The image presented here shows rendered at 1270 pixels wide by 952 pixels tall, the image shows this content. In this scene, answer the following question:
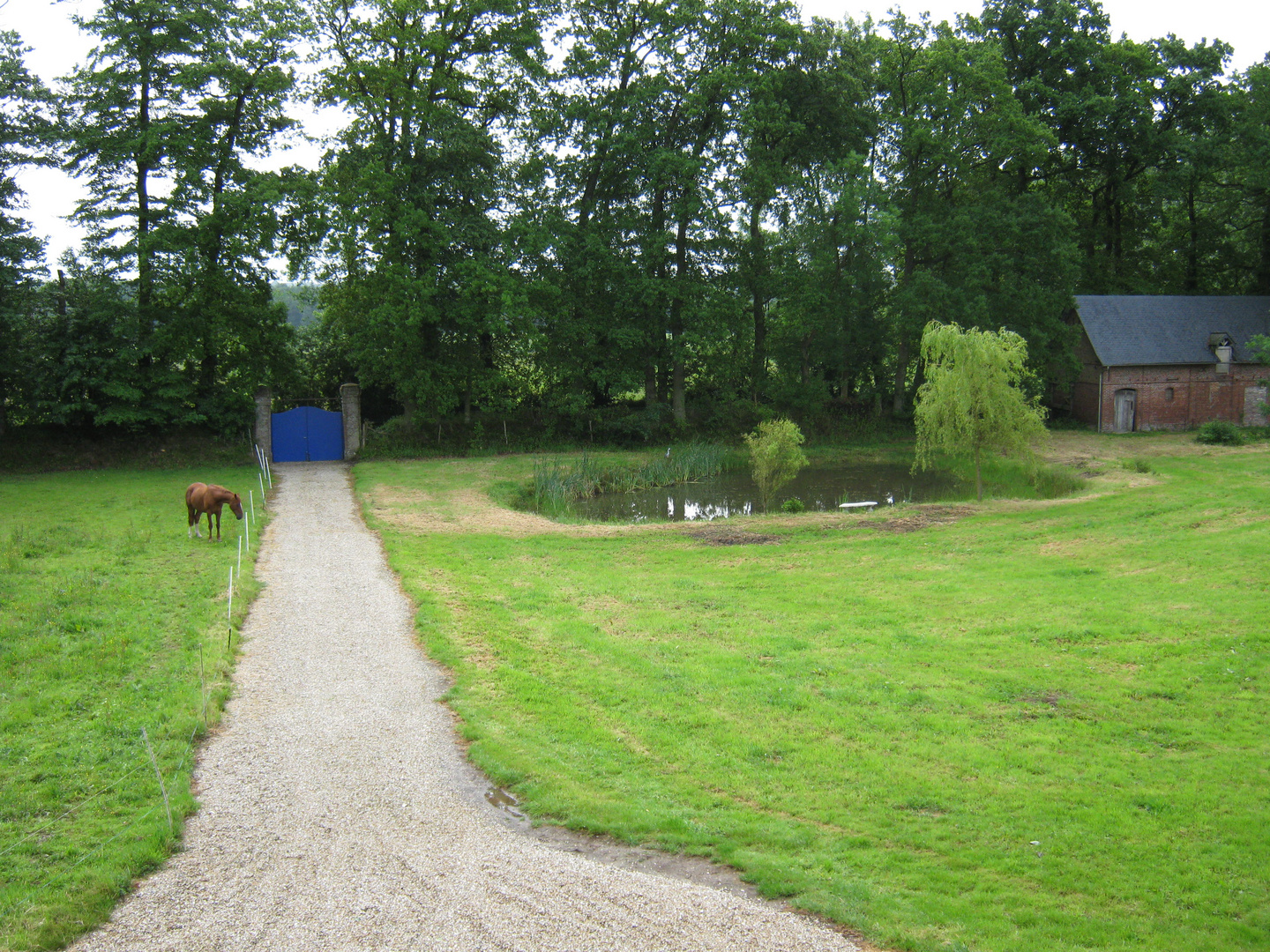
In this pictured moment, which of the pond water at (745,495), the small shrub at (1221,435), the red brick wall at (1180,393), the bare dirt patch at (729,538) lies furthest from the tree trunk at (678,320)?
the small shrub at (1221,435)

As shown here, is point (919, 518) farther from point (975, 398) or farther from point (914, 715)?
point (914, 715)

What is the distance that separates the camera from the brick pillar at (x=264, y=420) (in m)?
31.7

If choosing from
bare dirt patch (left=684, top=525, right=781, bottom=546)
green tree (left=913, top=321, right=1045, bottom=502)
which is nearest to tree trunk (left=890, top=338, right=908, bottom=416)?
green tree (left=913, top=321, right=1045, bottom=502)

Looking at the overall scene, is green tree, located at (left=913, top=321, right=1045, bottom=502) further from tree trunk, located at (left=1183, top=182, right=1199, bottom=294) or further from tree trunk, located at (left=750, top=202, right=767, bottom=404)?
tree trunk, located at (left=1183, top=182, right=1199, bottom=294)

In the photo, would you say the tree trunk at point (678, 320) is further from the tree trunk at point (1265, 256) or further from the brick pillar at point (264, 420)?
the tree trunk at point (1265, 256)

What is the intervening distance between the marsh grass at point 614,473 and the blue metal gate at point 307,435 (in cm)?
814

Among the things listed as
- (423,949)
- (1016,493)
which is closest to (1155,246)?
(1016,493)

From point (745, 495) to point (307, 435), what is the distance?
53.7ft

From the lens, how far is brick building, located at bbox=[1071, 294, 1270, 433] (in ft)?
127

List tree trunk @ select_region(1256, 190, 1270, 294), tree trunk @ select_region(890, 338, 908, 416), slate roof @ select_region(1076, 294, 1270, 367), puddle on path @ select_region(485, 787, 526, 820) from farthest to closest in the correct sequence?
tree trunk @ select_region(1256, 190, 1270, 294), tree trunk @ select_region(890, 338, 908, 416), slate roof @ select_region(1076, 294, 1270, 367), puddle on path @ select_region(485, 787, 526, 820)

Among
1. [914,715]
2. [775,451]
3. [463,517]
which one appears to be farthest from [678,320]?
[914,715]

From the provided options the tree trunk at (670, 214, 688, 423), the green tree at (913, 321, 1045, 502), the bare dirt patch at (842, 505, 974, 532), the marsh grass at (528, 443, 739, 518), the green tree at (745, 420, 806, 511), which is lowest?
the bare dirt patch at (842, 505, 974, 532)

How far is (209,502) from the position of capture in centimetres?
1845

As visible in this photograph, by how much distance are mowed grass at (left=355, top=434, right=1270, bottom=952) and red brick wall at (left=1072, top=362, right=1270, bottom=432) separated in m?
21.9
